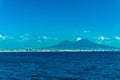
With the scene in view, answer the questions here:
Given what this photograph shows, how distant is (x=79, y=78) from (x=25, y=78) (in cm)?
1138

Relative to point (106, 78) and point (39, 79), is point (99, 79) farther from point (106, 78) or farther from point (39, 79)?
point (39, 79)

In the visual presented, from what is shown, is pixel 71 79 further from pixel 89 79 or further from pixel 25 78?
pixel 25 78

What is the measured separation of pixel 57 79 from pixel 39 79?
3688 mm

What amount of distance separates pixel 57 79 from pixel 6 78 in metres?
11.2

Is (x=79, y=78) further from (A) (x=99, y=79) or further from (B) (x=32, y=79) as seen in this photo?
(B) (x=32, y=79)

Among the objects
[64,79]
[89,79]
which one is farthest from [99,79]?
[64,79]

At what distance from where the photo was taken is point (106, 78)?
75812 millimetres

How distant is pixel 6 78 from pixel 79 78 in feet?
50.7

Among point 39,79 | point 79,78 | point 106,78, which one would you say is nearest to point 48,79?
point 39,79

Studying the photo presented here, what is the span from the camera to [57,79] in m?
73.2

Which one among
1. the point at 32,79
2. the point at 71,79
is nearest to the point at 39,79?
the point at 32,79

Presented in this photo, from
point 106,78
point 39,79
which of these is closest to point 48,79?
point 39,79

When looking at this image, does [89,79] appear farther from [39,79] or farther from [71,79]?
[39,79]

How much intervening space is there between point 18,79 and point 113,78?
1999cm
